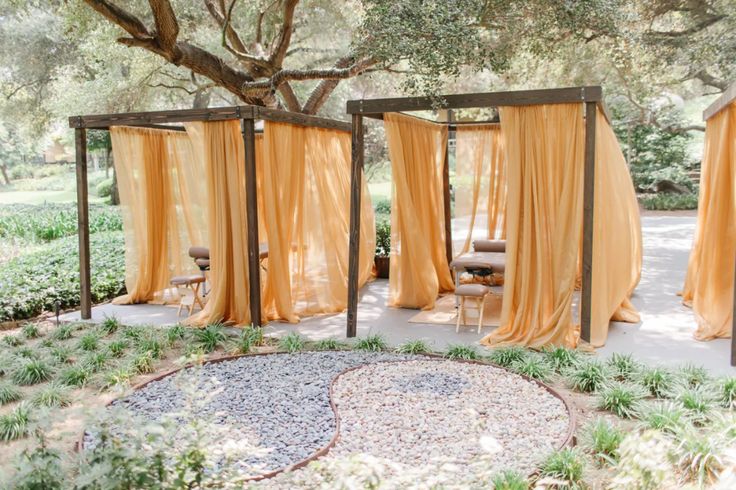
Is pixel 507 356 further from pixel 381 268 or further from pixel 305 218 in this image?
pixel 381 268

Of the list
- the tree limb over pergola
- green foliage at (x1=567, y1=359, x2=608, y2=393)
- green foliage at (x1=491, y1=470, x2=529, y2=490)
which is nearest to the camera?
green foliage at (x1=491, y1=470, x2=529, y2=490)

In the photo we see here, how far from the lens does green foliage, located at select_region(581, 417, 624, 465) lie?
3857mm

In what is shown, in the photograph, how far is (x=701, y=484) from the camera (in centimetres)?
340

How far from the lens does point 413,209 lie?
8.06m

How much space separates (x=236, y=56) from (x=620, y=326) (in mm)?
7077

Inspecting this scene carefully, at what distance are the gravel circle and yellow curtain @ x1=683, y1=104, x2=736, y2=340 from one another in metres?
3.26

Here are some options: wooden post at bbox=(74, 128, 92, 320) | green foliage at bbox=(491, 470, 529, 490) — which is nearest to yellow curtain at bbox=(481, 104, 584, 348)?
green foliage at bbox=(491, 470, 529, 490)

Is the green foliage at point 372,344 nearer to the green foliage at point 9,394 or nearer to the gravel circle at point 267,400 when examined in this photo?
the gravel circle at point 267,400

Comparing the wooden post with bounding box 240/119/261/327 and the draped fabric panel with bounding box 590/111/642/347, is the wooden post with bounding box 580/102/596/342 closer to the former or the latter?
the draped fabric panel with bounding box 590/111/642/347

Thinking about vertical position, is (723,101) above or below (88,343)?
above

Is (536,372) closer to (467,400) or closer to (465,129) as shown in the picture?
(467,400)

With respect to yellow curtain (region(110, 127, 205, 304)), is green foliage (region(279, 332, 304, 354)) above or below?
below

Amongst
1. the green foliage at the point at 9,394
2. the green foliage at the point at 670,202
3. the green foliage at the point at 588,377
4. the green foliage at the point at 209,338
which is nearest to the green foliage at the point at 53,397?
the green foliage at the point at 9,394

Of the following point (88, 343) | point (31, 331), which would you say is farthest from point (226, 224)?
point (31, 331)
